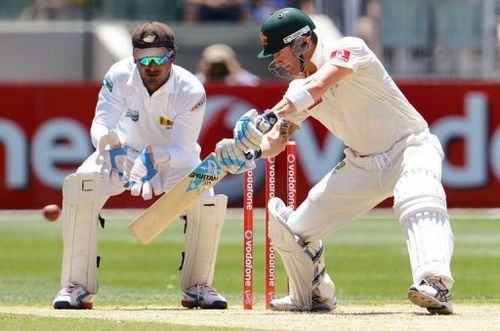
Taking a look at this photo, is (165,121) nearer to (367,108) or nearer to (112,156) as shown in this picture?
(112,156)

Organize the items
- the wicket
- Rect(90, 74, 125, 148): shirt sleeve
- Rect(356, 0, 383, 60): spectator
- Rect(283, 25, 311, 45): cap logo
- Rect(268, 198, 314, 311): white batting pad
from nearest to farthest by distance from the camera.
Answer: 1. Rect(283, 25, 311, 45): cap logo
2. Rect(268, 198, 314, 311): white batting pad
3. the wicket
4. Rect(90, 74, 125, 148): shirt sleeve
5. Rect(356, 0, 383, 60): spectator

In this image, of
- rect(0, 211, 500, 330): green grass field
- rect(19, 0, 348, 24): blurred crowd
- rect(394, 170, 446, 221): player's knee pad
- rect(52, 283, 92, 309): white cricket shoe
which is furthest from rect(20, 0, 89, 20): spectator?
rect(394, 170, 446, 221): player's knee pad

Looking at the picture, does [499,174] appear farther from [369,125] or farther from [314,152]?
[369,125]

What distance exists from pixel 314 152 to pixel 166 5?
5.57 metres

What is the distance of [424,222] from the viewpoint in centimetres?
802

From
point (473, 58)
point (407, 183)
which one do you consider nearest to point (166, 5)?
point (473, 58)

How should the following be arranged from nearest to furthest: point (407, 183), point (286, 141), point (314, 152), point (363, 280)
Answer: point (407, 183)
point (286, 141)
point (363, 280)
point (314, 152)

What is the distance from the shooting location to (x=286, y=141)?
8711 mm

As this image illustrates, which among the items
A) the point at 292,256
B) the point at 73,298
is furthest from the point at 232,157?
the point at 73,298

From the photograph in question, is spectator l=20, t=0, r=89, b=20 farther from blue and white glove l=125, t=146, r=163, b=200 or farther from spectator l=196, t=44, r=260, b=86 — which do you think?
blue and white glove l=125, t=146, r=163, b=200

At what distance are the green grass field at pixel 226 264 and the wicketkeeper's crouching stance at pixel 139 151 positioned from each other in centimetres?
48

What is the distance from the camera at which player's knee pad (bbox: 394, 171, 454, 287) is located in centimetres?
790

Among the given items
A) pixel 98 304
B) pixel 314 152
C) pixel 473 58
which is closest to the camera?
pixel 98 304

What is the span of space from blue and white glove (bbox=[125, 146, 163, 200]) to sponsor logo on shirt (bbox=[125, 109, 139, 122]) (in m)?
0.37
